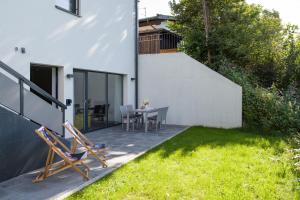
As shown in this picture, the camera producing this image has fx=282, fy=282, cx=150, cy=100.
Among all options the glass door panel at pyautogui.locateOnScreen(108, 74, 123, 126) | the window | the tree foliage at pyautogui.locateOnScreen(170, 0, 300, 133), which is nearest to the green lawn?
the glass door panel at pyautogui.locateOnScreen(108, 74, 123, 126)

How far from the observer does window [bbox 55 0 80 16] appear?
8.59m

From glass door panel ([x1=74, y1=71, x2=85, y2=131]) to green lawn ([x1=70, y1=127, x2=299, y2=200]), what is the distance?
3.36 meters

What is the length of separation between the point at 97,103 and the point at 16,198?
6654 mm

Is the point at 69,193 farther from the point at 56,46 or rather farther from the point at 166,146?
the point at 56,46

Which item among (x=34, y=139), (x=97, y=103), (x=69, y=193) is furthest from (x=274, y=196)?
(x=97, y=103)

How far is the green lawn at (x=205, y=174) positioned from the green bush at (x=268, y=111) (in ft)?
7.18

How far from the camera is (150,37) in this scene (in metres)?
13.7

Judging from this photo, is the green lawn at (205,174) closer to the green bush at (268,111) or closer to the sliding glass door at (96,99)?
the green bush at (268,111)

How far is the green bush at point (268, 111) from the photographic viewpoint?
9.92 metres

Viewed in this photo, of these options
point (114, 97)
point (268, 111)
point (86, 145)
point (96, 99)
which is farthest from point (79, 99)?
point (268, 111)

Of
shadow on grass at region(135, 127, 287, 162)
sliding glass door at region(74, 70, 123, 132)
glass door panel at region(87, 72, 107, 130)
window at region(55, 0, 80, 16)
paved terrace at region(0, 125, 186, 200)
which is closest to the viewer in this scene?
paved terrace at region(0, 125, 186, 200)

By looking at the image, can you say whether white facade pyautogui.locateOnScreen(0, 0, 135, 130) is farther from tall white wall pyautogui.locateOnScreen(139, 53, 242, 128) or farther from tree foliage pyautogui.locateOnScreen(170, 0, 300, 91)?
tree foliage pyautogui.locateOnScreen(170, 0, 300, 91)

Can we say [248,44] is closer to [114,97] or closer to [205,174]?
[114,97]

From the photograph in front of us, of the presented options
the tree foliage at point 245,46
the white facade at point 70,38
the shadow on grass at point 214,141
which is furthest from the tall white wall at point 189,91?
the shadow on grass at point 214,141
